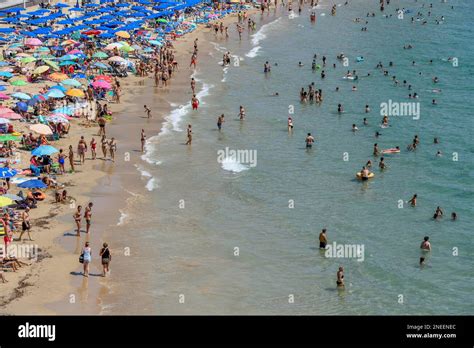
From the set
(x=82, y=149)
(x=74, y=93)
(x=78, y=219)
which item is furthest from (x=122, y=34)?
(x=78, y=219)

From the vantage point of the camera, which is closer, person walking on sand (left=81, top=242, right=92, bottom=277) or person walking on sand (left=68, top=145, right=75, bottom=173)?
person walking on sand (left=81, top=242, right=92, bottom=277)

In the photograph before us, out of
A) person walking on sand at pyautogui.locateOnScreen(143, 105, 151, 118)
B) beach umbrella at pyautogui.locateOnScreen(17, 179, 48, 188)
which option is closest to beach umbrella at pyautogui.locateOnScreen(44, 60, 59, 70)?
Result: person walking on sand at pyautogui.locateOnScreen(143, 105, 151, 118)

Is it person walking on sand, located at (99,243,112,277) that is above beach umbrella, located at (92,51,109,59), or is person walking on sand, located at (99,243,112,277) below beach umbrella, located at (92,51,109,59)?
below

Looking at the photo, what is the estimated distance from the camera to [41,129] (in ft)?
122

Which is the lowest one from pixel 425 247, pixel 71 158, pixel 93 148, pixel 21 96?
pixel 425 247

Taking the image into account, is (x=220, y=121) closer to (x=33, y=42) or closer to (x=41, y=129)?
(x=41, y=129)

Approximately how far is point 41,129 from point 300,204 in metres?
13.1

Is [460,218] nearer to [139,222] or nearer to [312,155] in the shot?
[312,155]

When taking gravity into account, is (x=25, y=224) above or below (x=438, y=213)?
above

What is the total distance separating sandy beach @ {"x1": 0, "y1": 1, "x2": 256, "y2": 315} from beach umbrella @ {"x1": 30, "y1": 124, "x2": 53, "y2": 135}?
126cm

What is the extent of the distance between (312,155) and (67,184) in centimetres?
1417

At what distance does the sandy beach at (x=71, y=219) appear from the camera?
2486 centimetres

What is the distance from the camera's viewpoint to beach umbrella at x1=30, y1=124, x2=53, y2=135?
37.0 m

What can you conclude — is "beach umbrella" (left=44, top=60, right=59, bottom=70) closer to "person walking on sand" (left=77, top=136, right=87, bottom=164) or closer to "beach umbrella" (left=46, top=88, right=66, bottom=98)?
"beach umbrella" (left=46, top=88, right=66, bottom=98)
